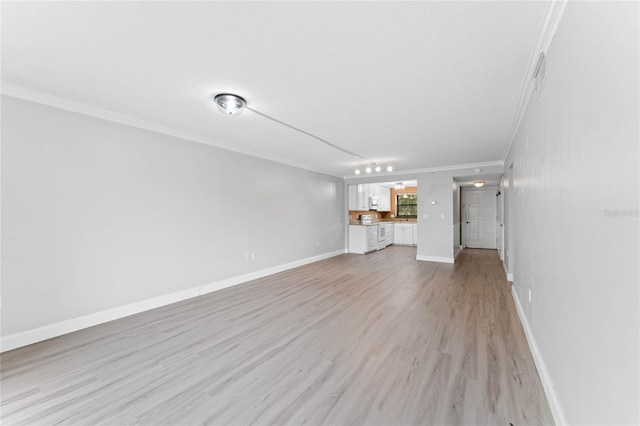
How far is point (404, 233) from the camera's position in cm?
1036

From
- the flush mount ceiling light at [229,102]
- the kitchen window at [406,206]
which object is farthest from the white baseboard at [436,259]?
the flush mount ceiling light at [229,102]

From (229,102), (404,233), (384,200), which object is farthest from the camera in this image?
(384,200)

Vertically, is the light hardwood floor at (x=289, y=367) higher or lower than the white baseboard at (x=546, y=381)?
lower

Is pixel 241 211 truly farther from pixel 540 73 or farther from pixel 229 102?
pixel 540 73

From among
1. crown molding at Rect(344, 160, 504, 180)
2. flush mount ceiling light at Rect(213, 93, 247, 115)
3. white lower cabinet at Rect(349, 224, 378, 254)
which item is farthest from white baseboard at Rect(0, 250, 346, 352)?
crown molding at Rect(344, 160, 504, 180)

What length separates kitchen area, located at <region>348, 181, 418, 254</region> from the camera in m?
8.51

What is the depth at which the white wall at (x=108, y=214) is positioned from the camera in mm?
2660

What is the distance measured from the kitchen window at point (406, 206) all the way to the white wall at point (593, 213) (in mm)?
9516

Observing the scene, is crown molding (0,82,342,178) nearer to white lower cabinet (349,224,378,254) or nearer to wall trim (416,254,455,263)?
white lower cabinet (349,224,378,254)

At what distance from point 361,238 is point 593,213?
286 inches

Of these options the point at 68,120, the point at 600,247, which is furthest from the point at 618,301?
the point at 68,120

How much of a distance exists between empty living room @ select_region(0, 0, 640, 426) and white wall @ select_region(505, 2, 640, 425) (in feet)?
0.05

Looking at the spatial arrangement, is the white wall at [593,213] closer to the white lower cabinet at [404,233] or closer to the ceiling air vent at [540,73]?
the ceiling air vent at [540,73]

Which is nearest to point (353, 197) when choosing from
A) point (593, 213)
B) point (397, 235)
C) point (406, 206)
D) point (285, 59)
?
point (397, 235)
